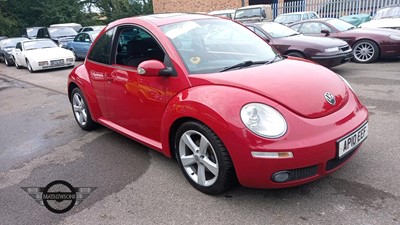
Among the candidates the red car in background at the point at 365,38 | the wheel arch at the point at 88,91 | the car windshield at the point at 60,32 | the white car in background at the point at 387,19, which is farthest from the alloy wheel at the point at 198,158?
the car windshield at the point at 60,32

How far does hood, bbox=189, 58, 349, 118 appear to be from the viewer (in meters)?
2.67

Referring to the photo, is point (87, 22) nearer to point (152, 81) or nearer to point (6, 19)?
point (6, 19)

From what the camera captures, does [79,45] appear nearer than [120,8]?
Answer: Yes

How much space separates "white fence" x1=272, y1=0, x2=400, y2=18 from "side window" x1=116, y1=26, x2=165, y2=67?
17960 mm

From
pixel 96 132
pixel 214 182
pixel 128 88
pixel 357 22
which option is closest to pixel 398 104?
pixel 214 182

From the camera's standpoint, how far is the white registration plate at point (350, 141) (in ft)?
8.55

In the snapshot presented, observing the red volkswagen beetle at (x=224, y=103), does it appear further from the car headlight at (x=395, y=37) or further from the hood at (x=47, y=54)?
the hood at (x=47, y=54)

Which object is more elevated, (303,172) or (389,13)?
(389,13)

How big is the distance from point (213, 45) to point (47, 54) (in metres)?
11.0

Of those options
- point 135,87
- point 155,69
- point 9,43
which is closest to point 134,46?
point 135,87

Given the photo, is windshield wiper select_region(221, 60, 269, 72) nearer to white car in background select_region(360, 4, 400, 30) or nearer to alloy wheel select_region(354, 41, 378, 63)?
alloy wheel select_region(354, 41, 378, 63)

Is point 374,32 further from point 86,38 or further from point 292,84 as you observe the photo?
point 86,38

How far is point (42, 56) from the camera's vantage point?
1259 cm

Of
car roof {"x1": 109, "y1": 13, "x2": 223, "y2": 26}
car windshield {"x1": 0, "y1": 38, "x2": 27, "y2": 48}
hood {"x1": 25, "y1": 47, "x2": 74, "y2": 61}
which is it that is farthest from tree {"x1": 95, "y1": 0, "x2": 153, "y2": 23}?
car roof {"x1": 109, "y1": 13, "x2": 223, "y2": 26}
